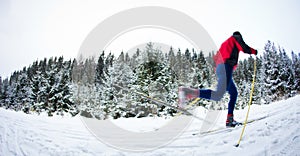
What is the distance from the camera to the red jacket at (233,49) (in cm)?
405

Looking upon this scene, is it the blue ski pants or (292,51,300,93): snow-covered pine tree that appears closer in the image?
the blue ski pants

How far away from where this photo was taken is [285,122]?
351 cm

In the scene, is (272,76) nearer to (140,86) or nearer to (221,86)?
(140,86)

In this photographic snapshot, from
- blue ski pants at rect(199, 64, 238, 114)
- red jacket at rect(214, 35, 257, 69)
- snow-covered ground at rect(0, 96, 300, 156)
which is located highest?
red jacket at rect(214, 35, 257, 69)

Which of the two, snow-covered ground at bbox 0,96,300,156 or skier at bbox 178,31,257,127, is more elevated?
skier at bbox 178,31,257,127

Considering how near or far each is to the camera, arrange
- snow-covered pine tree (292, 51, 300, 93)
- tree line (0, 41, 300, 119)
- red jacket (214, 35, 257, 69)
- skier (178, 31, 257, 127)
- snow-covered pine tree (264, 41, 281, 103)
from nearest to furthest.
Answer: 1. skier (178, 31, 257, 127)
2. red jacket (214, 35, 257, 69)
3. tree line (0, 41, 300, 119)
4. snow-covered pine tree (264, 41, 281, 103)
5. snow-covered pine tree (292, 51, 300, 93)

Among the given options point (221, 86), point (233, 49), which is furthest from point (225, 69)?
point (233, 49)

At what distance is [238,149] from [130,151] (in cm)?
196

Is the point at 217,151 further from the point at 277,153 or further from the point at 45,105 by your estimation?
the point at 45,105

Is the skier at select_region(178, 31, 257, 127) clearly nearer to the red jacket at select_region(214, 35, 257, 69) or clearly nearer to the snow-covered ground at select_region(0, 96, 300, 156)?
the red jacket at select_region(214, 35, 257, 69)

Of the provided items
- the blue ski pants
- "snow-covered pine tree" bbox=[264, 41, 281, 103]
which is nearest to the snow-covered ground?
the blue ski pants

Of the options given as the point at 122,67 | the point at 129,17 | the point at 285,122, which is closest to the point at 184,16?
the point at 129,17

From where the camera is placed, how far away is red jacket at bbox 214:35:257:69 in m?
4.05

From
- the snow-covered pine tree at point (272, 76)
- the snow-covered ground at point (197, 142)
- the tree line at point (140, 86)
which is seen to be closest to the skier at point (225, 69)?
the snow-covered ground at point (197, 142)
